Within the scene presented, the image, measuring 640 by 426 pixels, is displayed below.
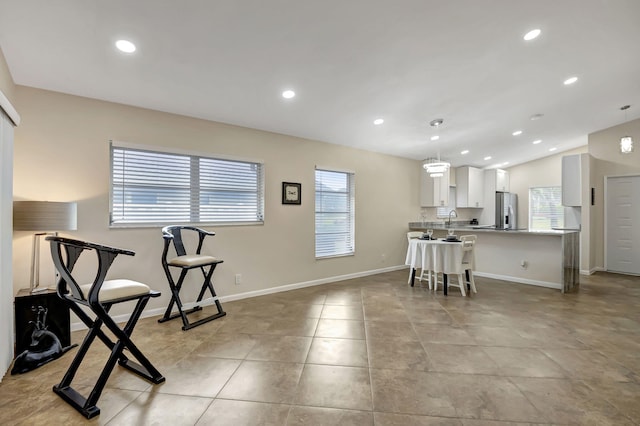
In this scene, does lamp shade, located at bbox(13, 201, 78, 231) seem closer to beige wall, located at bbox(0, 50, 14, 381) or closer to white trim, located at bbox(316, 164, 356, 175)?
beige wall, located at bbox(0, 50, 14, 381)

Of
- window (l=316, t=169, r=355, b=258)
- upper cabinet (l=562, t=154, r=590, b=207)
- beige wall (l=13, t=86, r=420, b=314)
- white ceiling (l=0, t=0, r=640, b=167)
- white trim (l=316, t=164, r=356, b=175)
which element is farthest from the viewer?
upper cabinet (l=562, t=154, r=590, b=207)

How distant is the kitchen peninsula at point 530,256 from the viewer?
4785 mm

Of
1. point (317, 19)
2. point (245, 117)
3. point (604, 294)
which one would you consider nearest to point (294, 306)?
point (245, 117)

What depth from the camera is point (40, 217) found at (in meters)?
2.47

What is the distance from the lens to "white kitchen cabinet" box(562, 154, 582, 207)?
618 centimetres

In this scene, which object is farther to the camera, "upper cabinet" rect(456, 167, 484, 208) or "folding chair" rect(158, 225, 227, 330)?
"upper cabinet" rect(456, 167, 484, 208)

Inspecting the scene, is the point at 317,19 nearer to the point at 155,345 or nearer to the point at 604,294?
the point at 155,345

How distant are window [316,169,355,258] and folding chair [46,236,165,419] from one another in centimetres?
334

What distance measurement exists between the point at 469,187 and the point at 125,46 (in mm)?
7661

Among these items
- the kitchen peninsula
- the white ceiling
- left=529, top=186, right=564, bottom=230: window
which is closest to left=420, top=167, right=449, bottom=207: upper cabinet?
the kitchen peninsula

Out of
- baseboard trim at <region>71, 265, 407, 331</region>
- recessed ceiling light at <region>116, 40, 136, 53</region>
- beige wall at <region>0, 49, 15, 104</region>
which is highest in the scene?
recessed ceiling light at <region>116, 40, 136, 53</region>

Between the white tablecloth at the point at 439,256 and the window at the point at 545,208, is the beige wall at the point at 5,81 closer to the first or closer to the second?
the white tablecloth at the point at 439,256

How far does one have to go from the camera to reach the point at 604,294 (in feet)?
14.9

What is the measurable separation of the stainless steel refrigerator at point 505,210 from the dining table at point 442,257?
4.19 meters
